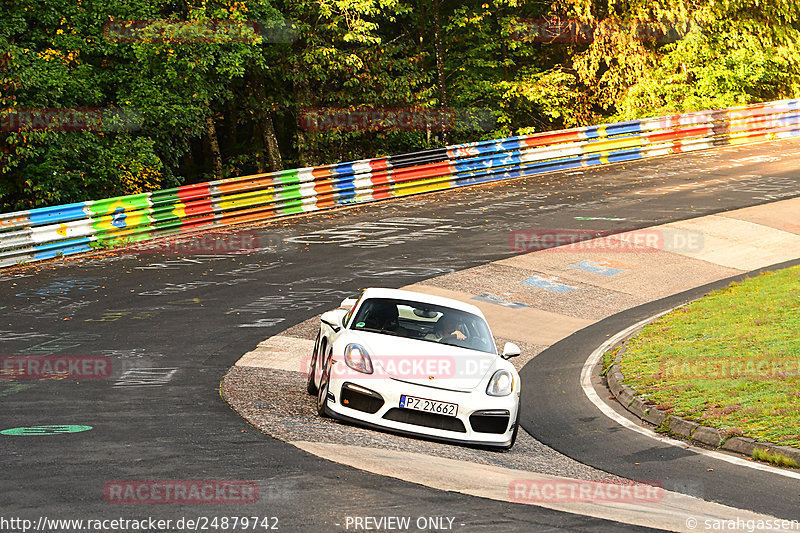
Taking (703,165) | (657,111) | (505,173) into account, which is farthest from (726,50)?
(505,173)

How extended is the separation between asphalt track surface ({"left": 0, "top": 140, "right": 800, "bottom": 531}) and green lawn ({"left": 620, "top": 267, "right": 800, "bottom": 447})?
0.97 m

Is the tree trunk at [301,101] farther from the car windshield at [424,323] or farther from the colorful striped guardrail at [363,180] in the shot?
the car windshield at [424,323]

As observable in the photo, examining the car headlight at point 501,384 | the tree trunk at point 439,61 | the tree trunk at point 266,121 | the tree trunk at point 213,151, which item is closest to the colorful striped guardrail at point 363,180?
the tree trunk at point 439,61

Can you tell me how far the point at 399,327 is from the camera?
9.97m

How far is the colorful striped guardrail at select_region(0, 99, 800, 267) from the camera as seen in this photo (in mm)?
20125

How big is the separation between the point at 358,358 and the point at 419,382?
0.68 m

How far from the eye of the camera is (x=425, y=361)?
9180 millimetres

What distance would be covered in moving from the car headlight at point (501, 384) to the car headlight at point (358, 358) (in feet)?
4.02

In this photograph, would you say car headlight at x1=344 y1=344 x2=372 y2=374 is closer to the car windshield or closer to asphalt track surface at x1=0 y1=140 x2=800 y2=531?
the car windshield

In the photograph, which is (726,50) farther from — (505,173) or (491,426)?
(491,426)

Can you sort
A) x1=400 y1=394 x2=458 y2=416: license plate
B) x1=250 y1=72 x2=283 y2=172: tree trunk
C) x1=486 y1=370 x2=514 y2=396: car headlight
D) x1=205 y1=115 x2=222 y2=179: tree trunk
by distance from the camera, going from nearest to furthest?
x1=400 y1=394 x2=458 y2=416: license plate
x1=486 y1=370 x2=514 y2=396: car headlight
x1=250 y1=72 x2=283 y2=172: tree trunk
x1=205 y1=115 x2=222 y2=179: tree trunk

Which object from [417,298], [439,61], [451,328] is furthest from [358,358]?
[439,61]

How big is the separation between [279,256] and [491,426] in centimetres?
1175

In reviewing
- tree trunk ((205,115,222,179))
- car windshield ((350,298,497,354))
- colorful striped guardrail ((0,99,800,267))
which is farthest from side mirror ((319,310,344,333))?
tree trunk ((205,115,222,179))
